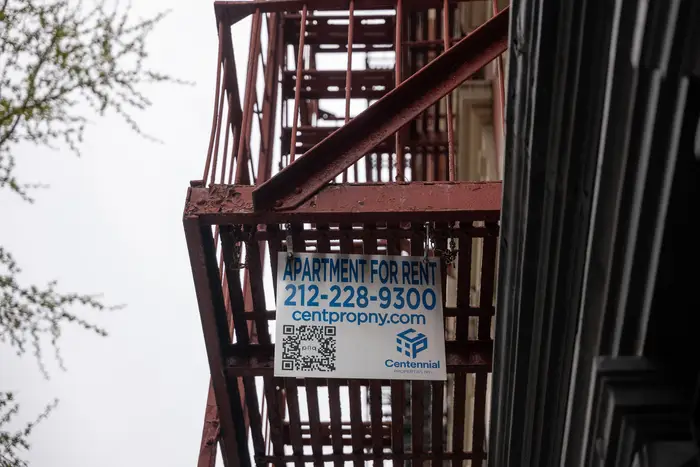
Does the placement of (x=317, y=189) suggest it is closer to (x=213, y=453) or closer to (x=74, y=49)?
(x=213, y=453)

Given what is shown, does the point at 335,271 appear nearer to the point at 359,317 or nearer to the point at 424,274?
the point at 359,317

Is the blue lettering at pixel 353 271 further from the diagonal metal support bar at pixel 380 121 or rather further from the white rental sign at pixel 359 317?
the diagonal metal support bar at pixel 380 121

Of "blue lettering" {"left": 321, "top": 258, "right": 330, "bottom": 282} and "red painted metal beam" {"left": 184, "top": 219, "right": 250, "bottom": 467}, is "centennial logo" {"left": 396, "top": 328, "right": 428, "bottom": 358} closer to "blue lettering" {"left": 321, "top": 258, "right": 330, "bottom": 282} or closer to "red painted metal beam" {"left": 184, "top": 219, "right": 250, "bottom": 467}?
"blue lettering" {"left": 321, "top": 258, "right": 330, "bottom": 282}

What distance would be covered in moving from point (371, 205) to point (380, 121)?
0.51m

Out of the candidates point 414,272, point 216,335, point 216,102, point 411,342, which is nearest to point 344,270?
point 414,272

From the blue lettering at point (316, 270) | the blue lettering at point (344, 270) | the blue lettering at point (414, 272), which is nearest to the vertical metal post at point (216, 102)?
the blue lettering at point (316, 270)

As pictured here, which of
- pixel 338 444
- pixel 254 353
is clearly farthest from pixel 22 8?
pixel 338 444

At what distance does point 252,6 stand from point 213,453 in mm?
2838

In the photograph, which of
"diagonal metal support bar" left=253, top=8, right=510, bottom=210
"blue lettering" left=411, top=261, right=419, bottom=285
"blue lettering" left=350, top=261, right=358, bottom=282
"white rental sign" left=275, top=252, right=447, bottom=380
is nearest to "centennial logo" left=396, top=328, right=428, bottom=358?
"white rental sign" left=275, top=252, right=447, bottom=380

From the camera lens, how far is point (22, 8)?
223 inches

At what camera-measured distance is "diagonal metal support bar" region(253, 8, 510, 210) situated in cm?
384

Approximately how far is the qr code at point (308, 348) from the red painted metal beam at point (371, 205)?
2.00 ft

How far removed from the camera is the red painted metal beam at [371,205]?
12.4ft

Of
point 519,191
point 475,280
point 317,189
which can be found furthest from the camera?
point 475,280
